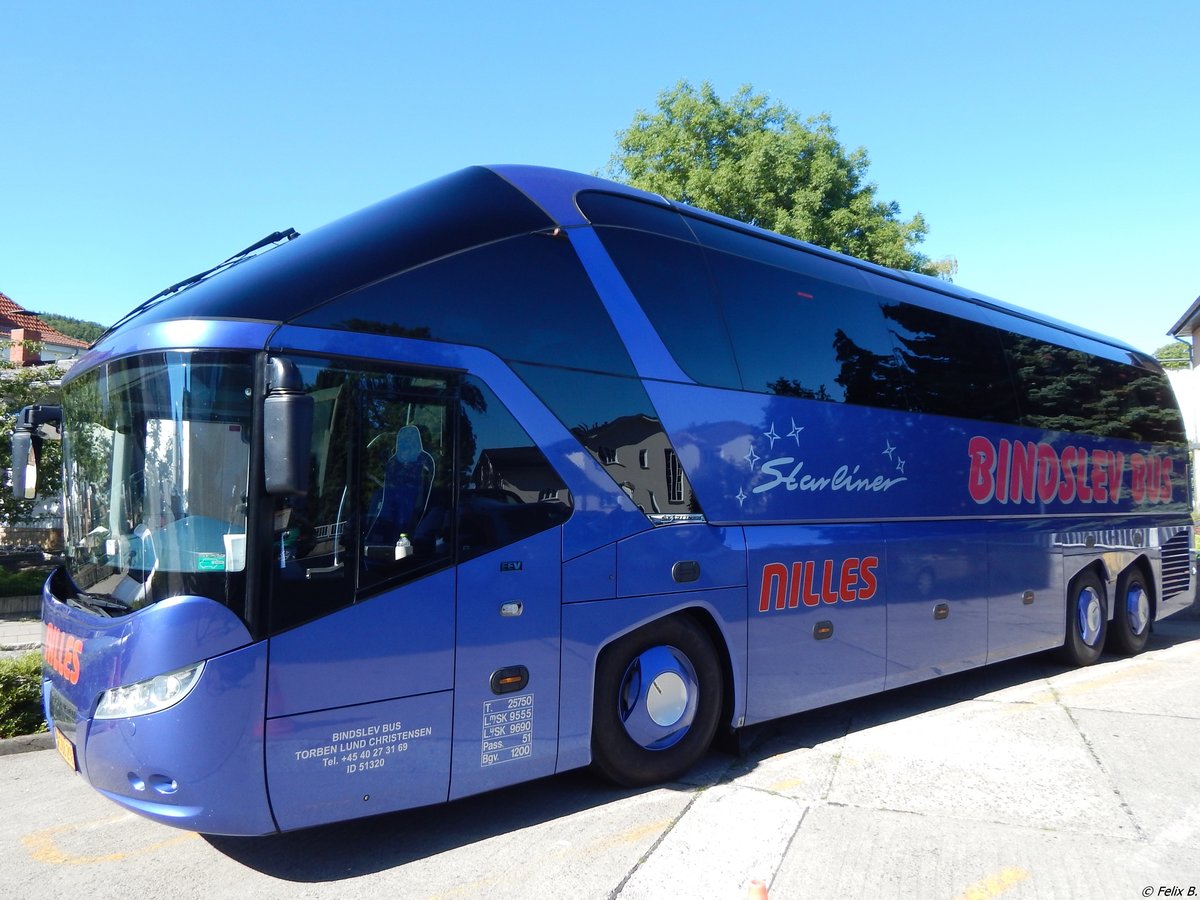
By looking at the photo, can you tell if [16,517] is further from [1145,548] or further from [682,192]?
[1145,548]

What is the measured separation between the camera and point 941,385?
803 cm

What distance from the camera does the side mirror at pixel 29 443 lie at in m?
5.69

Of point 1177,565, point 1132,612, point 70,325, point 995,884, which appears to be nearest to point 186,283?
point 995,884

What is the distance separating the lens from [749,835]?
15.9ft

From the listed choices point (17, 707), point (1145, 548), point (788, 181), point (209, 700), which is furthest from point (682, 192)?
point (209, 700)

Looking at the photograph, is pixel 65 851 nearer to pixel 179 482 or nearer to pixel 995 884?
pixel 179 482

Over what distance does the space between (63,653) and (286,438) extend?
1983 millimetres

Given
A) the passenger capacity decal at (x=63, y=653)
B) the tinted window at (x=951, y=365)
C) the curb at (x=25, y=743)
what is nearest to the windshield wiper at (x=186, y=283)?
the passenger capacity decal at (x=63, y=653)

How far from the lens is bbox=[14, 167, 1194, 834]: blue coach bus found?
4.05 m

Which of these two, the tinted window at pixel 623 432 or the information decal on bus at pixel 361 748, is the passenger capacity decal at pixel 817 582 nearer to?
the tinted window at pixel 623 432

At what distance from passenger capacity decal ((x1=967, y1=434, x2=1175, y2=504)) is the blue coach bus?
87cm

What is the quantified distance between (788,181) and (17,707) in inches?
674

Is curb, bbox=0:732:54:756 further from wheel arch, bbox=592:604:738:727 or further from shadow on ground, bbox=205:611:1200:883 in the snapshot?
wheel arch, bbox=592:604:738:727

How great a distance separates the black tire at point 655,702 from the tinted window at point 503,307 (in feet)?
5.84
